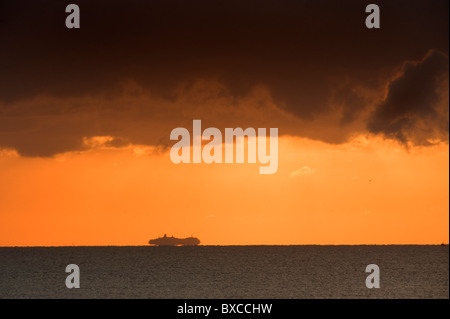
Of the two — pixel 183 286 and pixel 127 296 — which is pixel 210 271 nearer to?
pixel 183 286

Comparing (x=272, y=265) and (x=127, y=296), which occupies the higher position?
(x=272, y=265)

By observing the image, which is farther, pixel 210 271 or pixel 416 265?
pixel 416 265

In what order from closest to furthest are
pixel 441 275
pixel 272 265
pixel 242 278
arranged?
pixel 242 278 → pixel 441 275 → pixel 272 265

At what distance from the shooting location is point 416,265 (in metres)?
133

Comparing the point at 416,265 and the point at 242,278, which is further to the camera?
the point at 416,265

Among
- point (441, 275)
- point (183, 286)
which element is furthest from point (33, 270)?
point (441, 275)

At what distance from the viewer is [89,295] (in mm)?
71938

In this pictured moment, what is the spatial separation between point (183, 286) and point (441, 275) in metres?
49.6

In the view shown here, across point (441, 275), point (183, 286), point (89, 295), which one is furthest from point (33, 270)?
point (441, 275)
